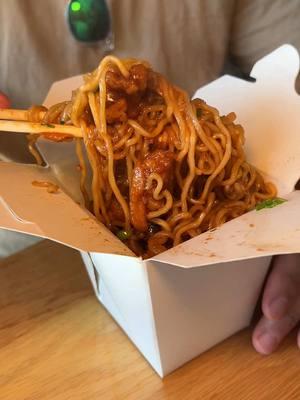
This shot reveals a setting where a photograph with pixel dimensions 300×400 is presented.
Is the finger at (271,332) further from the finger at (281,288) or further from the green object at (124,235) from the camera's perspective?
the green object at (124,235)

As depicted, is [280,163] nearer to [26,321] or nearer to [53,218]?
[53,218]

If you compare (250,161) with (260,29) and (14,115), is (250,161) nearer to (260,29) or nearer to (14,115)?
(14,115)

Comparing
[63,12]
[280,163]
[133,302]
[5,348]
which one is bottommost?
[5,348]

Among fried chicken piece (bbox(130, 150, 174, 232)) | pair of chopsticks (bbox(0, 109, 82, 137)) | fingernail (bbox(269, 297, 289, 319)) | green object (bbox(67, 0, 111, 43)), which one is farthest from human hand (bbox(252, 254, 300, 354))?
green object (bbox(67, 0, 111, 43))

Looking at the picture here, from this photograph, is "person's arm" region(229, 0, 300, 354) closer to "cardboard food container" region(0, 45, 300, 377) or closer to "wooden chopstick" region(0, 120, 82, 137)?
"cardboard food container" region(0, 45, 300, 377)

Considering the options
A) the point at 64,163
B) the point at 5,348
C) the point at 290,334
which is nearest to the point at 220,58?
the point at 64,163

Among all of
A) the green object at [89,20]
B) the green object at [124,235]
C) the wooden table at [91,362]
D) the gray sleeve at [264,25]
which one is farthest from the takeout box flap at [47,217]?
the gray sleeve at [264,25]
